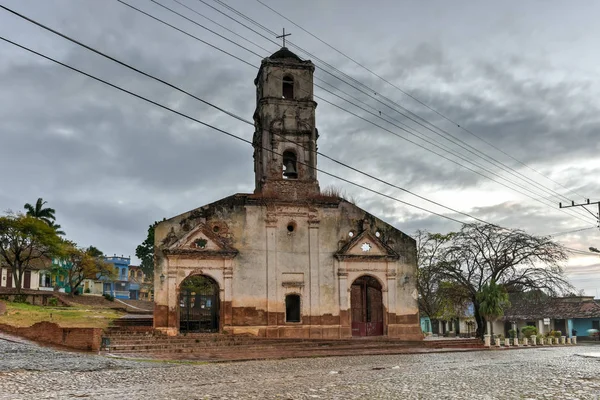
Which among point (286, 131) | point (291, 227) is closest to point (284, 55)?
point (286, 131)

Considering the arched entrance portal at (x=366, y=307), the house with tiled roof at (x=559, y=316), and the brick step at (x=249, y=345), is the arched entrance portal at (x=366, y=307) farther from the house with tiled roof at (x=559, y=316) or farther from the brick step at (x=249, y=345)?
the house with tiled roof at (x=559, y=316)

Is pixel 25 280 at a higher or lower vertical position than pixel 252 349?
higher

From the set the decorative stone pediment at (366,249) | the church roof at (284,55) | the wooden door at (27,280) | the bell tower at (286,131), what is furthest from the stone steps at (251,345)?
the wooden door at (27,280)

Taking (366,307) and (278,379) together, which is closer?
(278,379)

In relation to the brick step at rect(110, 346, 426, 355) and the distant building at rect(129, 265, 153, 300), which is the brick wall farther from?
the distant building at rect(129, 265, 153, 300)

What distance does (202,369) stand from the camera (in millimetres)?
17844

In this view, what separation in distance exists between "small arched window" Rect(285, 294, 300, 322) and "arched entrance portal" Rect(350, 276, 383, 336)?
312 cm

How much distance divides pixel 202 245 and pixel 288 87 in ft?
33.5

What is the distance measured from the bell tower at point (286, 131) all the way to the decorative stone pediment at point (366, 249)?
333 centimetres

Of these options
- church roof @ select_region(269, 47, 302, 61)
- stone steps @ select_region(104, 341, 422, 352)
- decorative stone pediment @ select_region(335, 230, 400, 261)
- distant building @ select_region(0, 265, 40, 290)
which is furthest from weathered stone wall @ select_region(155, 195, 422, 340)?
distant building @ select_region(0, 265, 40, 290)

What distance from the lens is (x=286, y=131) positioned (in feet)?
106

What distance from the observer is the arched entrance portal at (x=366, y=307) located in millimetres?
32231

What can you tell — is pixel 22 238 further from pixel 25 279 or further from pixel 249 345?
pixel 249 345

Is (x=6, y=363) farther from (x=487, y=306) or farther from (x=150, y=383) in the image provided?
(x=487, y=306)
